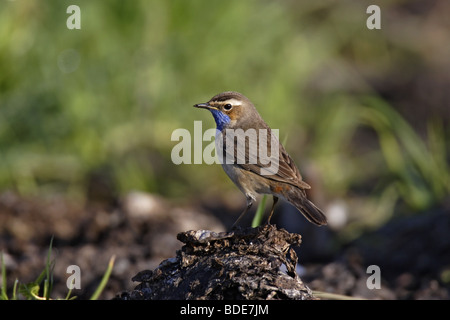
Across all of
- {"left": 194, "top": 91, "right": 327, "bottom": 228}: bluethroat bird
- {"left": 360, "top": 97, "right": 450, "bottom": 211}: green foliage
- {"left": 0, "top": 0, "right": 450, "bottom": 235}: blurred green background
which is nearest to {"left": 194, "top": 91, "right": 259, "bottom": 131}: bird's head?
{"left": 194, "top": 91, "right": 327, "bottom": 228}: bluethroat bird

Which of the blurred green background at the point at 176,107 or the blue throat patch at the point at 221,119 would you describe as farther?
the blurred green background at the point at 176,107

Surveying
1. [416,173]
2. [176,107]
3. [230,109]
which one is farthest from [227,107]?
[176,107]

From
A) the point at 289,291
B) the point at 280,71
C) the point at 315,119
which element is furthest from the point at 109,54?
the point at 289,291

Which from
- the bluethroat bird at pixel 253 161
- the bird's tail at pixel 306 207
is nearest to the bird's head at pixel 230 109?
the bluethroat bird at pixel 253 161

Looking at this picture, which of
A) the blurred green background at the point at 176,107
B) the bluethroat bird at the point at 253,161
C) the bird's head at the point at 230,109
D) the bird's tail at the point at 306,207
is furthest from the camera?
the blurred green background at the point at 176,107

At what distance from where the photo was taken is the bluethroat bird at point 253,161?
5.03m

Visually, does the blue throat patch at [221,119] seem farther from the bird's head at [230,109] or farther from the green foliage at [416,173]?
the green foliage at [416,173]

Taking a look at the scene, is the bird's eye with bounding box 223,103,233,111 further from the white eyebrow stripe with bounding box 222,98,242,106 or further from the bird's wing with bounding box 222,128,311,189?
the bird's wing with bounding box 222,128,311,189

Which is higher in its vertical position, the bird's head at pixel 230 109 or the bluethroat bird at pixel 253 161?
the bird's head at pixel 230 109

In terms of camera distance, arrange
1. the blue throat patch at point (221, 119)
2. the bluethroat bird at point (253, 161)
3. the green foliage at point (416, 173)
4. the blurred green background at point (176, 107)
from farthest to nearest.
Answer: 1. the blurred green background at point (176, 107)
2. the green foliage at point (416, 173)
3. the blue throat patch at point (221, 119)
4. the bluethroat bird at point (253, 161)

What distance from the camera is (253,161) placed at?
5.09 meters

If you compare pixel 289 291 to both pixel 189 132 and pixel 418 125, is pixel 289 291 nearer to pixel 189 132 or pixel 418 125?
pixel 189 132

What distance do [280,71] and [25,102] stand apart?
3.51m

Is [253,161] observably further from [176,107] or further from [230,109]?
[176,107]
